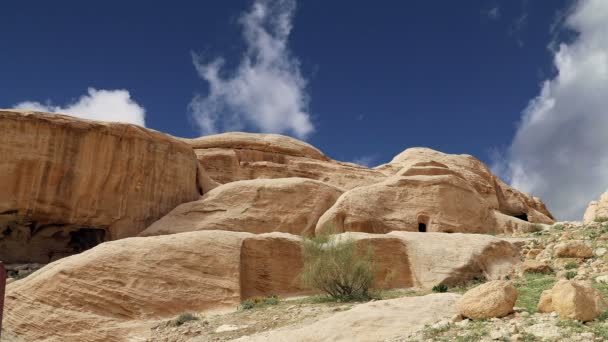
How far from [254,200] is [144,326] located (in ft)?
49.2

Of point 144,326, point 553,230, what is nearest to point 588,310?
point 144,326

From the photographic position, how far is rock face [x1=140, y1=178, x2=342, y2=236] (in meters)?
31.7

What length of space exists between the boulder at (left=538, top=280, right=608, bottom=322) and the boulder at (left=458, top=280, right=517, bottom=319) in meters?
0.83

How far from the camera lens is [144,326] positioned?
60.1ft

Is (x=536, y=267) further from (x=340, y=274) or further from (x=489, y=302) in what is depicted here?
(x=489, y=302)

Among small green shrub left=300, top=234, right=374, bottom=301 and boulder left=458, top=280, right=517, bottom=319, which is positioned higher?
small green shrub left=300, top=234, right=374, bottom=301

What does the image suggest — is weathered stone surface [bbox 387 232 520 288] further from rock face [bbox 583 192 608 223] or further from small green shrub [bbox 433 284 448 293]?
rock face [bbox 583 192 608 223]

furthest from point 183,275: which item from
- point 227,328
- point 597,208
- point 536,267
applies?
point 597,208

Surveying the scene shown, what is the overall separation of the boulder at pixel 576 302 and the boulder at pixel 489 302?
0.83 m

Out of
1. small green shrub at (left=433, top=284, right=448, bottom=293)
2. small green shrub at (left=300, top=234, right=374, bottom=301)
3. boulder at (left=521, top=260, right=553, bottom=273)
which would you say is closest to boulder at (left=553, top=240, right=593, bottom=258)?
boulder at (left=521, top=260, right=553, bottom=273)

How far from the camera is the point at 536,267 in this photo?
2156 cm

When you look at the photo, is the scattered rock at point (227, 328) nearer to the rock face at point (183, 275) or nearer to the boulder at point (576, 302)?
the rock face at point (183, 275)

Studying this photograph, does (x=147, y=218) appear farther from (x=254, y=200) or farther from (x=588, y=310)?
(x=588, y=310)

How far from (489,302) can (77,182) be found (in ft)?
79.9
